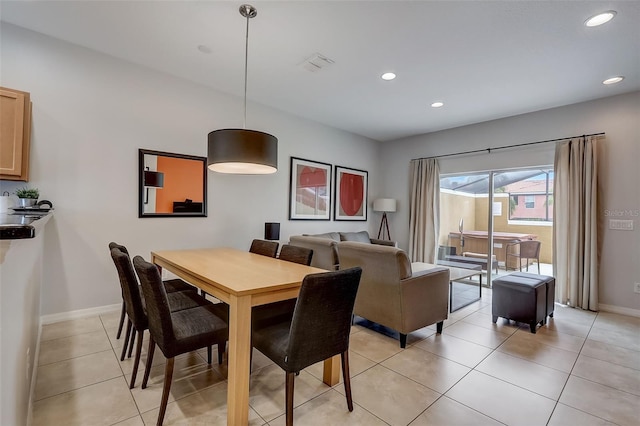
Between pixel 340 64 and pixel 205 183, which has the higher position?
pixel 340 64

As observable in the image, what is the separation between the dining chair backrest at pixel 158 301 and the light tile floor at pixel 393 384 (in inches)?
19.6

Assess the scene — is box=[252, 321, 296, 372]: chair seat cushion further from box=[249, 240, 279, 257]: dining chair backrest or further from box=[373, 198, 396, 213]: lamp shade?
box=[373, 198, 396, 213]: lamp shade

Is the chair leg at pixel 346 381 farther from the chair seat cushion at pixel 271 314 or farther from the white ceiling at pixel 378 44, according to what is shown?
the white ceiling at pixel 378 44

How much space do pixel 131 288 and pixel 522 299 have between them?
12.2 feet

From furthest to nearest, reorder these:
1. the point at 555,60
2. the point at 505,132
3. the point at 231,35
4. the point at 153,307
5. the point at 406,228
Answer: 1. the point at 406,228
2. the point at 505,132
3. the point at 555,60
4. the point at 231,35
5. the point at 153,307

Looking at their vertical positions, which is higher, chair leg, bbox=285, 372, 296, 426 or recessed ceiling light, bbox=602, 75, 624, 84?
recessed ceiling light, bbox=602, 75, 624, 84

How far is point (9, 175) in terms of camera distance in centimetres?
250

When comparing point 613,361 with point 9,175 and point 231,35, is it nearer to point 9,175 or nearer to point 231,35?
point 231,35

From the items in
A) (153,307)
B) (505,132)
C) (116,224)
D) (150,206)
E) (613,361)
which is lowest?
(613,361)

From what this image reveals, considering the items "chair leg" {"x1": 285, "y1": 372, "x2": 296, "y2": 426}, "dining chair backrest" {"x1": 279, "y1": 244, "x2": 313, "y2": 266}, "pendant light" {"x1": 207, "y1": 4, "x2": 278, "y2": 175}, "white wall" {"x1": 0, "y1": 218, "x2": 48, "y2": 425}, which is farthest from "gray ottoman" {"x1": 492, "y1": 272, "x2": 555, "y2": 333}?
"white wall" {"x1": 0, "y1": 218, "x2": 48, "y2": 425}

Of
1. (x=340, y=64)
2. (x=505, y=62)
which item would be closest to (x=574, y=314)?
(x=505, y=62)

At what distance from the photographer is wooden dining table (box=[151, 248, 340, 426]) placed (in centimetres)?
160

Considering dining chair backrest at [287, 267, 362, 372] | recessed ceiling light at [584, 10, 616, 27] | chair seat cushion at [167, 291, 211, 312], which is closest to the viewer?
dining chair backrest at [287, 267, 362, 372]

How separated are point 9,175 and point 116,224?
3.21ft
